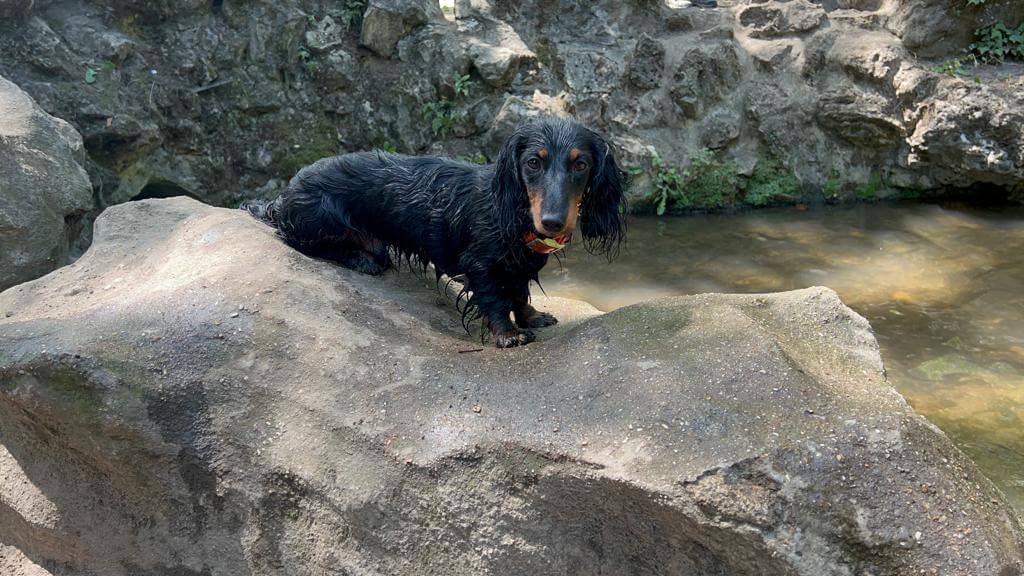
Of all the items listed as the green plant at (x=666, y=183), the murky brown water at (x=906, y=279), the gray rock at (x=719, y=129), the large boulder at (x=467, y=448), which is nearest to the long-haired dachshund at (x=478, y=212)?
the large boulder at (x=467, y=448)

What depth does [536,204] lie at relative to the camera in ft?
9.74

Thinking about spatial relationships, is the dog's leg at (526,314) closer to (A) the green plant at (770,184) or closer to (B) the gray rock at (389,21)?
(A) the green plant at (770,184)

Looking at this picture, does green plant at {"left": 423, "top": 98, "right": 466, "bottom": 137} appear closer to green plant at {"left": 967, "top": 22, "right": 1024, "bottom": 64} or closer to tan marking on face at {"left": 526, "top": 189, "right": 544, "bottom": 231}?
tan marking on face at {"left": 526, "top": 189, "right": 544, "bottom": 231}

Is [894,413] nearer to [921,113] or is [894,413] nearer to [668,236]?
[668,236]

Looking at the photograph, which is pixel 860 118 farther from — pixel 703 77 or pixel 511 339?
pixel 511 339

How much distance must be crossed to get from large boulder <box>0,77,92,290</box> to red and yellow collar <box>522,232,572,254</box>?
304cm

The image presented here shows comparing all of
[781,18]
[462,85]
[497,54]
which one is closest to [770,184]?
[781,18]

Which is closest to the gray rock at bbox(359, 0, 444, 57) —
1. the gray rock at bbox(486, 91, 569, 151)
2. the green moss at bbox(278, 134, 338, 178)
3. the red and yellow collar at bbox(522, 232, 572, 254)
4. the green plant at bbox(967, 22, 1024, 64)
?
the green moss at bbox(278, 134, 338, 178)

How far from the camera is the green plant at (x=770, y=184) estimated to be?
7.79 m

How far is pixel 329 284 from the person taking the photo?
332 centimetres

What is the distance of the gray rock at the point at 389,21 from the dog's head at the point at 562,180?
5.11 metres

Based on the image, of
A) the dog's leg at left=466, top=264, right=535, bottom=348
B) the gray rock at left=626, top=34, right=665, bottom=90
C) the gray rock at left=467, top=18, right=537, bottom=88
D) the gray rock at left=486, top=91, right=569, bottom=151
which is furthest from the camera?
the gray rock at left=626, top=34, right=665, bottom=90

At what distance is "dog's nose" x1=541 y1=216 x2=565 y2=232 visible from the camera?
9.32 ft

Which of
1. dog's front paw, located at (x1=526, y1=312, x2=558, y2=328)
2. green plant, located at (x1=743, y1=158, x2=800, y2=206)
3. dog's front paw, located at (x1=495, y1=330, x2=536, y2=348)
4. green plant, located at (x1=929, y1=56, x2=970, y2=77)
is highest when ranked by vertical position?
green plant, located at (x1=929, y1=56, x2=970, y2=77)
